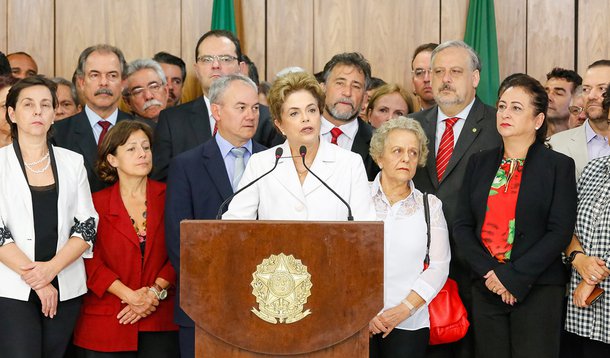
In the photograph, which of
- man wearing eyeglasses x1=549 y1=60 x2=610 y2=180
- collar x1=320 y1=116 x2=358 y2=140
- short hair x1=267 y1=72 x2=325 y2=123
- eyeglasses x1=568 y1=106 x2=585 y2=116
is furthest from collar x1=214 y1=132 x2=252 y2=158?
eyeglasses x1=568 y1=106 x2=585 y2=116

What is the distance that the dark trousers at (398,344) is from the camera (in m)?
3.57

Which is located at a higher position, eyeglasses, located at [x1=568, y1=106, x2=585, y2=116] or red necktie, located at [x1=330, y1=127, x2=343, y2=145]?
eyeglasses, located at [x1=568, y1=106, x2=585, y2=116]

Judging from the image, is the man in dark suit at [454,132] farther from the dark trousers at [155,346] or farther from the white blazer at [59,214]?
the white blazer at [59,214]

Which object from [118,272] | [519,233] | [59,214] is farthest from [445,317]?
[59,214]

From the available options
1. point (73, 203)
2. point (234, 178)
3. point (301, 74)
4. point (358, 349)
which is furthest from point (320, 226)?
point (73, 203)

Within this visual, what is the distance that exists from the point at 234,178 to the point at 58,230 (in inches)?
32.3

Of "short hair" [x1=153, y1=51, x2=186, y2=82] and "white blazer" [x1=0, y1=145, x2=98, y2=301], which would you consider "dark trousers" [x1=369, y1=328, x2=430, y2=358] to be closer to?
"white blazer" [x1=0, y1=145, x2=98, y2=301]

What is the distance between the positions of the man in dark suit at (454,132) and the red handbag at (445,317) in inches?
7.7

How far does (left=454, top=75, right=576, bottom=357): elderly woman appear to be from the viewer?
3578 mm

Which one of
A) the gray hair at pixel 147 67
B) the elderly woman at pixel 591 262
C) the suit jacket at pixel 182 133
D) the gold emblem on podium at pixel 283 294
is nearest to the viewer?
the gold emblem on podium at pixel 283 294

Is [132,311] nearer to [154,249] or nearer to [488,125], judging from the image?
[154,249]

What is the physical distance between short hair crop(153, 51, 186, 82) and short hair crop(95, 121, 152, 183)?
1.81 meters

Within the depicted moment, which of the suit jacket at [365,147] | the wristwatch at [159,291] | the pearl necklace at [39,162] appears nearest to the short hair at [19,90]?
the pearl necklace at [39,162]

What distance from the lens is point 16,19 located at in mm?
6398
